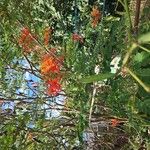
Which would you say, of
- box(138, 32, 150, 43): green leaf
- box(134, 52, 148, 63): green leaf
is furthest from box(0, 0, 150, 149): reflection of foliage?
box(138, 32, 150, 43): green leaf

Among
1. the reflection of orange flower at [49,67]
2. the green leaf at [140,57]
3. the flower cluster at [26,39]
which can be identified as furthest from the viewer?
the flower cluster at [26,39]

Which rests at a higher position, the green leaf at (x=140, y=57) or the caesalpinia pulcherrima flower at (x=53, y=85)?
the caesalpinia pulcherrima flower at (x=53, y=85)

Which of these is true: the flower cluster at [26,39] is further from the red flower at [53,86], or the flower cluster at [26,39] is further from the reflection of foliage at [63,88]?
the red flower at [53,86]

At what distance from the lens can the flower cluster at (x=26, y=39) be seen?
105 inches

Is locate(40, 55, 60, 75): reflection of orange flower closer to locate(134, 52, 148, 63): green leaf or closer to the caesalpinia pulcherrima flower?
the caesalpinia pulcherrima flower

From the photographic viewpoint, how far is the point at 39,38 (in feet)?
9.00

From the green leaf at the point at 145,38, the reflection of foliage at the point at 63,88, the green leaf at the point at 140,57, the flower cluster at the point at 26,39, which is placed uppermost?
the flower cluster at the point at 26,39

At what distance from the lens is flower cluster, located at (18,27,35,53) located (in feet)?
8.77

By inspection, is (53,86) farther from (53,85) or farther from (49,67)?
(49,67)

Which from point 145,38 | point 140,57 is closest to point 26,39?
point 140,57

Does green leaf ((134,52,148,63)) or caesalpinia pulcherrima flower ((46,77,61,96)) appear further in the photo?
caesalpinia pulcherrima flower ((46,77,61,96))

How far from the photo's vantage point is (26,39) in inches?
106

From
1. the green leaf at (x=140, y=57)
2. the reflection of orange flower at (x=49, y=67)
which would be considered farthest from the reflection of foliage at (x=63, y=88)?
the green leaf at (x=140, y=57)

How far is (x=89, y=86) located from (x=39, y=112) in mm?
896
